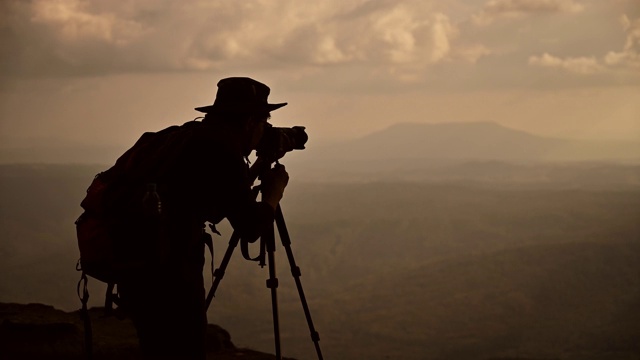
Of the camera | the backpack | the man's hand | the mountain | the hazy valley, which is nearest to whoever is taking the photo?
the backpack

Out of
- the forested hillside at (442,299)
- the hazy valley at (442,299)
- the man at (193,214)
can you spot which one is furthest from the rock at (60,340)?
the forested hillside at (442,299)

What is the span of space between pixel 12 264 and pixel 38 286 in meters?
29.4

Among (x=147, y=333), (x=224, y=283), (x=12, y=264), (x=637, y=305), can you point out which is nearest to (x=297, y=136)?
(x=147, y=333)

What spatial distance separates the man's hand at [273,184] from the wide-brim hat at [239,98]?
532mm

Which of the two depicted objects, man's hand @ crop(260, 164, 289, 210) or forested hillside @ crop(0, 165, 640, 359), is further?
forested hillside @ crop(0, 165, 640, 359)

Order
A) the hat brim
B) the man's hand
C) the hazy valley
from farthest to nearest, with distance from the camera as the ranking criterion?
the hazy valley
the man's hand
the hat brim

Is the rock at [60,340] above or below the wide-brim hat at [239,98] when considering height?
below

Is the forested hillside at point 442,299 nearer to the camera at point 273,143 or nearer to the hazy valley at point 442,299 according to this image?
the hazy valley at point 442,299

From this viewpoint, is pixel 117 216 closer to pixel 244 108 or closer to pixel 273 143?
pixel 244 108

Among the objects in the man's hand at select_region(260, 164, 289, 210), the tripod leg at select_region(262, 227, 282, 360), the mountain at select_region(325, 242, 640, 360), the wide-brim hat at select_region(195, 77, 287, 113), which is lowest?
the mountain at select_region(325, 242, 640, 360)

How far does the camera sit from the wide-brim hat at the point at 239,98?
4.68 meters

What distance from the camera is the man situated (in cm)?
440

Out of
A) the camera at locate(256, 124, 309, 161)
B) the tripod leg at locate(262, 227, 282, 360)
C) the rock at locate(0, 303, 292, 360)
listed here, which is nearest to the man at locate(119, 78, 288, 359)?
the camera at locate(256, 124, 309, 161)

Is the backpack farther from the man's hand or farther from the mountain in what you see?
the mountain
